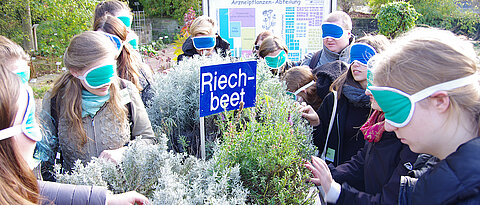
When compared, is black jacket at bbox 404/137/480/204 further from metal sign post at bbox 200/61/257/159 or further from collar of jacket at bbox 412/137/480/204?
metal sign post at bbox 200/61/257/159

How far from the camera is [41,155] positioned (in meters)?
2.10

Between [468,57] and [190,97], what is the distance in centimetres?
166

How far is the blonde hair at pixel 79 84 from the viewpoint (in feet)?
7.00

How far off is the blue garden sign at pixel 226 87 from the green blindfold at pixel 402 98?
0.83m

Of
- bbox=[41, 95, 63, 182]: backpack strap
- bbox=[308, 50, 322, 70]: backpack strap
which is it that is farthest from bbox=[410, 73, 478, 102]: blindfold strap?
bbox=[308, 50, 322, 70]: backpack strap

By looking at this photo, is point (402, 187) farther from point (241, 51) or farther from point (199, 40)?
point (241, 51)

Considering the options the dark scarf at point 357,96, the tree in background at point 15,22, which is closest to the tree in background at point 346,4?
the tree in background at point 15,22

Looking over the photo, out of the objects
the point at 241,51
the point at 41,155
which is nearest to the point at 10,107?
the point at 41,155

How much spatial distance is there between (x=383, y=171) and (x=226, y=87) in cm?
100

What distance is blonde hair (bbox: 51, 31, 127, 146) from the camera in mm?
2135

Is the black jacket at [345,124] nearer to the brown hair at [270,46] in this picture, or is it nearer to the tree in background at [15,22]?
the brown hair at [270,46]

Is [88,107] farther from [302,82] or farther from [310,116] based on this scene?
[302,82]

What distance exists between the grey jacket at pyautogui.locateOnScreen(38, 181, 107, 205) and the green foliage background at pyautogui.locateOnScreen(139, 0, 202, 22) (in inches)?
685

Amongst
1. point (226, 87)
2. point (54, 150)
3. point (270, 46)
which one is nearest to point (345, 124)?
point (226, 87)
